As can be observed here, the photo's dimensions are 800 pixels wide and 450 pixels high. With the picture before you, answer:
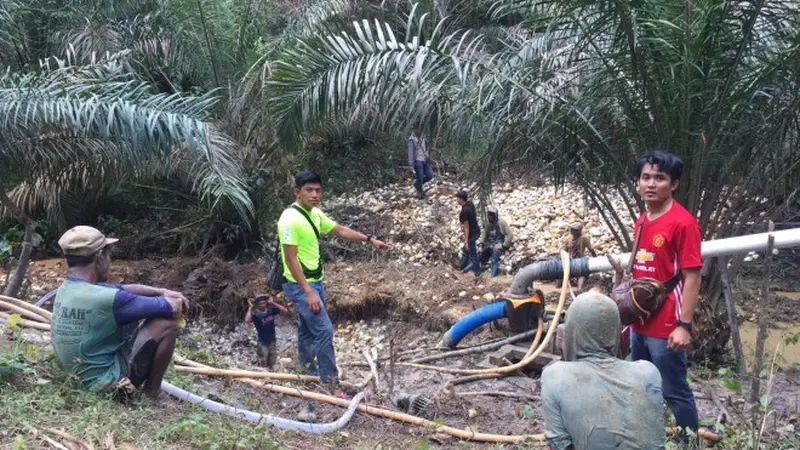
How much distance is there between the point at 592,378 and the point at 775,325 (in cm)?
651

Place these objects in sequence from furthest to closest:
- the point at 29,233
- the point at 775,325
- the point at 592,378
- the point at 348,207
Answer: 1. the point at 348,207
2. the point at 775,325
3. the point at 29,233
4. the point at 592,378

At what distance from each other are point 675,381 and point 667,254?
583 mm

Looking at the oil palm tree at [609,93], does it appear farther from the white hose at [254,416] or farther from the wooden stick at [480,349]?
the white hose at [254,416]

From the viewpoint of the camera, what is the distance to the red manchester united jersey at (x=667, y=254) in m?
3.50

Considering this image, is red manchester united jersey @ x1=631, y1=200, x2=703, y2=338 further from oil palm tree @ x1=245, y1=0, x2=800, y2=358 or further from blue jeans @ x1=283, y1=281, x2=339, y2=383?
blue jeans @ x1=283, y1=281, x2=339, y2=383

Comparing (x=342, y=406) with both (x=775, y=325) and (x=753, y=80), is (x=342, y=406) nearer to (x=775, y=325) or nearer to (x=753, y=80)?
(x=753, y=80)

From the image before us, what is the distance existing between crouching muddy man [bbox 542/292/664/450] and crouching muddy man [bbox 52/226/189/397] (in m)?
2.23

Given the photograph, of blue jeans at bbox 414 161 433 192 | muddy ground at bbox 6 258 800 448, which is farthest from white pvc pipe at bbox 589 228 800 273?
blue jeans at bbox 414 161 433 192

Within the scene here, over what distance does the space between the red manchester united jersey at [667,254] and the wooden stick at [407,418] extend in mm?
1016

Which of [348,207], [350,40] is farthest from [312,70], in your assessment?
[348,207]

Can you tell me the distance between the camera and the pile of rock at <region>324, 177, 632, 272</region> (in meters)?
11.3

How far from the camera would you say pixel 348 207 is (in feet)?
46.0

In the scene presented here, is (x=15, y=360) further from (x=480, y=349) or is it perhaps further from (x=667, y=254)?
(x=480, y=349)

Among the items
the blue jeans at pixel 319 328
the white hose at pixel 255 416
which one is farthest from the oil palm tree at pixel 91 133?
the white hose at pixel 255 416
